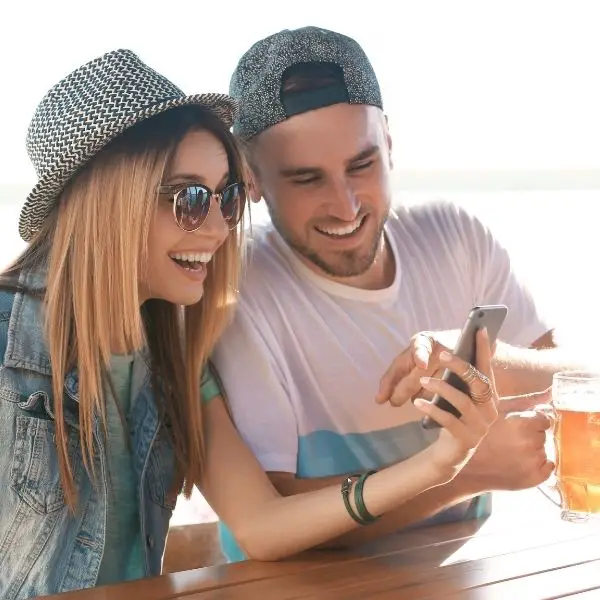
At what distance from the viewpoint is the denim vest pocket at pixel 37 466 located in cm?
193

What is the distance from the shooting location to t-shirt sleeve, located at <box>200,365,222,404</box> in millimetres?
2186

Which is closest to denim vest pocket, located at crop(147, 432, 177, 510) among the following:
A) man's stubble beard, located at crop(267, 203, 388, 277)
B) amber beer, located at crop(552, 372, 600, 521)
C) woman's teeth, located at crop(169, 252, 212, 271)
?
woman's teeth, located at crop(169, 252, 212, 271)

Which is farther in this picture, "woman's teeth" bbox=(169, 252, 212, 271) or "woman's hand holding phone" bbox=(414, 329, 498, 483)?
"woman's teeth" bbox=(169, 252, 212, 271)

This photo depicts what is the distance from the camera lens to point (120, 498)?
6.93 feet

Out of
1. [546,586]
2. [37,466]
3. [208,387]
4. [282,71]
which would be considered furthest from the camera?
[282,71]

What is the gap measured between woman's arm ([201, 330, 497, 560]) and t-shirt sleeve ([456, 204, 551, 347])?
930 mm

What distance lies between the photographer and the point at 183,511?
13.3ft

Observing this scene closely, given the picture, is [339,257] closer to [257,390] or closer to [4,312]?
[257,390]

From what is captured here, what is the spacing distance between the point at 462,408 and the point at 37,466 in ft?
2.75

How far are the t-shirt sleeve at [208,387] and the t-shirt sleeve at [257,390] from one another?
2 centimetres

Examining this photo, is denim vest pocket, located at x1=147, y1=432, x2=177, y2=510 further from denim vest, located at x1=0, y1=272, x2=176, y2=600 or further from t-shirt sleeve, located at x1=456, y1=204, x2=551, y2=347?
t-shirt sleeve, located at x1=456, y1=204, x2=551, y2=347

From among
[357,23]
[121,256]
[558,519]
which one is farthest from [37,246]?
[357,23]

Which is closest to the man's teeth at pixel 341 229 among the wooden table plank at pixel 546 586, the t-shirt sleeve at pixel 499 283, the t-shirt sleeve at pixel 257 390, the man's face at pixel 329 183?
the man's face at pixel 329 183

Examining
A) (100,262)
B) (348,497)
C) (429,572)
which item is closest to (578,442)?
(429,572)
